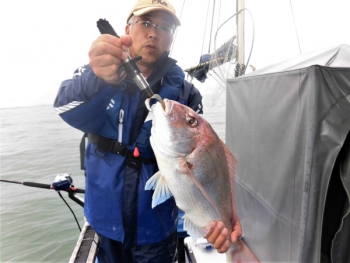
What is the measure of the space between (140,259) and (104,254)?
1.55ft

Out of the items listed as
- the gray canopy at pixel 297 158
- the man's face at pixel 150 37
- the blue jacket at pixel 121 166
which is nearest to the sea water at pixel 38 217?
the gray canopy at pixel 297 158

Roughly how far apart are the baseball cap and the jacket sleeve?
661 mm

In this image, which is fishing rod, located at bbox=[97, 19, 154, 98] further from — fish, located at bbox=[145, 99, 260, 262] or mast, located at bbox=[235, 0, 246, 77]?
mast, located at bbox=[235, 0, 246, 77]

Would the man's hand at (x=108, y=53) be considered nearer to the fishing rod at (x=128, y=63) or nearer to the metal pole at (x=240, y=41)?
the fishing rod at (x=128, y=63)

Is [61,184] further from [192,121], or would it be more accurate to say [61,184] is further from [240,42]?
[240,42]

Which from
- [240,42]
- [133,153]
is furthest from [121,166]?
[240,42]

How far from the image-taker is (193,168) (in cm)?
167

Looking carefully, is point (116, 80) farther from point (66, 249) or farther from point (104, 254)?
point (66, 249)

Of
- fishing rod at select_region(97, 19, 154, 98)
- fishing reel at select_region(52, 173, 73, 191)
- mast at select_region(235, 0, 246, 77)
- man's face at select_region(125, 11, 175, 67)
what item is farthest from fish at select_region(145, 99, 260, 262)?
mast at select_region(235, 0, 246, 77)

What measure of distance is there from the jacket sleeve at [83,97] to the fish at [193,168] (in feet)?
1.38

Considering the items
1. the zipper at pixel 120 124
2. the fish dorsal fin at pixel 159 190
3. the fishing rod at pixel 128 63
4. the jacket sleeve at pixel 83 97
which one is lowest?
the fish dorsal fin at pixel 159 190

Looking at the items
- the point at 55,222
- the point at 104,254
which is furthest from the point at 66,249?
the point at 104,254

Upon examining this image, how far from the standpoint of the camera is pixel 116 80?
162cm

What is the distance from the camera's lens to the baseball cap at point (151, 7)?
1.96 m
